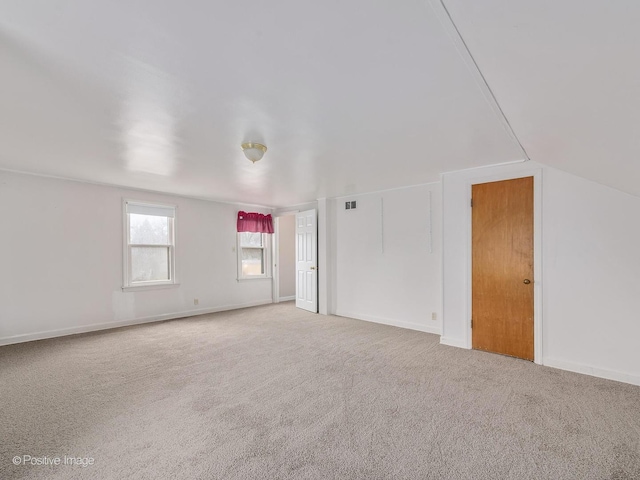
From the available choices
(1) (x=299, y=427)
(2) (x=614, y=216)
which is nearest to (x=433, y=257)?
(2) (x=614, y=216)

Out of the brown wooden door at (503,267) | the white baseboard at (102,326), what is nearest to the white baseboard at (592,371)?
the brown wooden door at (503,267)

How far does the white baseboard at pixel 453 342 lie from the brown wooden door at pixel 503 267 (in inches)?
4.9

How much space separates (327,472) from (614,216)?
345cm

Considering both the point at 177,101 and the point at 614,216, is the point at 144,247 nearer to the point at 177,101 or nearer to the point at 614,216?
the point at 177,101

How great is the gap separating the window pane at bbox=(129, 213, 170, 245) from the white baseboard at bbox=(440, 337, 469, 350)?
15.9ft

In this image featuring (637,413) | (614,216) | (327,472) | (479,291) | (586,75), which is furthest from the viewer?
(479,291)

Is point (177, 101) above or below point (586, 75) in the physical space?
above

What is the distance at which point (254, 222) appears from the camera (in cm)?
692

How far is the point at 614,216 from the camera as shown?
3.08 m

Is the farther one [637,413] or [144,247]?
[144,247]

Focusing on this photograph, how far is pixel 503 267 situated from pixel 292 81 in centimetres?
322

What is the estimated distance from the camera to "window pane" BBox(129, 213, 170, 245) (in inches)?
212

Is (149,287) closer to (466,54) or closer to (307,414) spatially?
(307,414)

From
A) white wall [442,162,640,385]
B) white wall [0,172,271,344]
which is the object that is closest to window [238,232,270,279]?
white wall [0,172,271,344]
